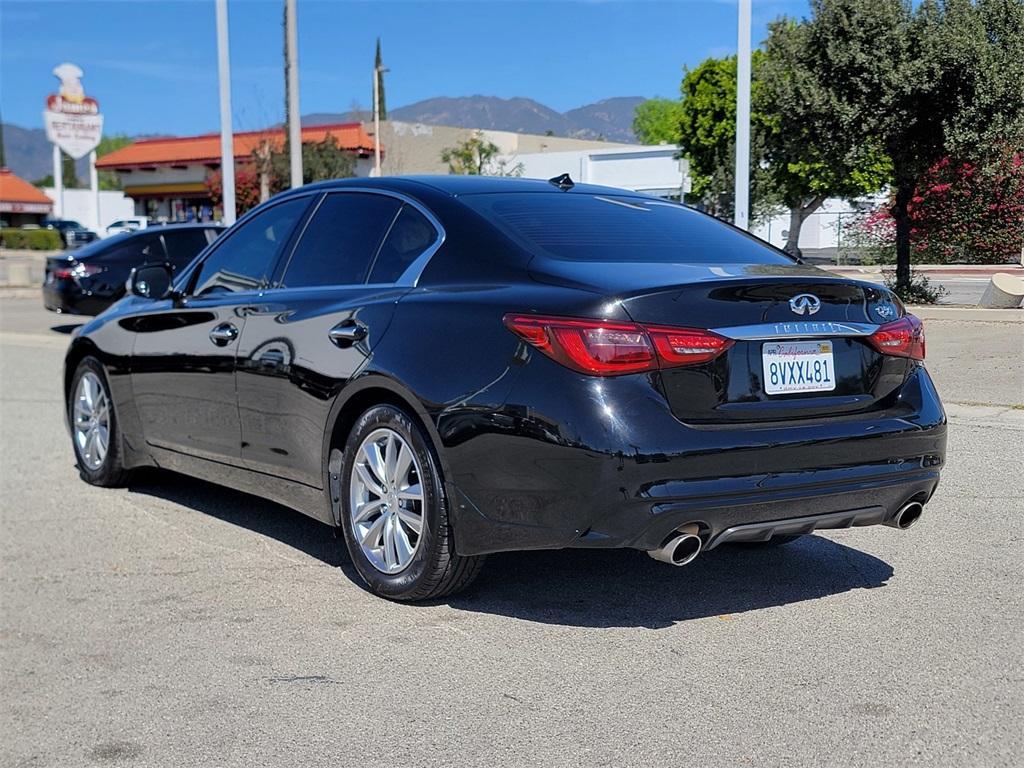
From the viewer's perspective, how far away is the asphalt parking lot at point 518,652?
3539mm

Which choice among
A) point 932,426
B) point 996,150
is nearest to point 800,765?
point 932,426

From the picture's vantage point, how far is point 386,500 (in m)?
4.86

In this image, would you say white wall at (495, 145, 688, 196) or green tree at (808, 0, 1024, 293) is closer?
green tree at (808, 0, 1024, 293)

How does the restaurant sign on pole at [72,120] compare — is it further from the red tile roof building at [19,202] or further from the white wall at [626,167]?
the white wall at [626,167]

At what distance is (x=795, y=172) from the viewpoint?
4097 centimetres

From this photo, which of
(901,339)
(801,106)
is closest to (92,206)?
(801,106)

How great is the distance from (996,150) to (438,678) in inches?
607

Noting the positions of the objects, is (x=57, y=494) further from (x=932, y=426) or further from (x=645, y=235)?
(x=932, y=426)

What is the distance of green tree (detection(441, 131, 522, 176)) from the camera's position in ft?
153

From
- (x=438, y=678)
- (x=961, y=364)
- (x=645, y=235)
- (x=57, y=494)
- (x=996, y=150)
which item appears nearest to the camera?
(x=438, y=678)

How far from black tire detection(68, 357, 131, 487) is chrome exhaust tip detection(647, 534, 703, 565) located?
398cm

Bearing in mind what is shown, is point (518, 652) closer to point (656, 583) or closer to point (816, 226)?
point (656, 583)

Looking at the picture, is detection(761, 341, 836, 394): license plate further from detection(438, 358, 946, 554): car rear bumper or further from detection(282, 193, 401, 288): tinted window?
detection(282, 193, 401, 288): tinted window

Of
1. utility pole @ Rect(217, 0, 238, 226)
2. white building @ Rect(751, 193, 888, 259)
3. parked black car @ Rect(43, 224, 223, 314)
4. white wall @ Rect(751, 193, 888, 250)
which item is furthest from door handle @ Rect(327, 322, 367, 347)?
white wall @ Rect(751, 193, 888, 250)
